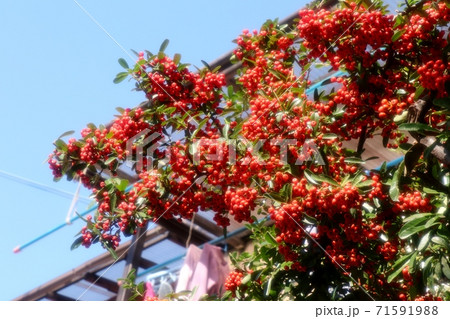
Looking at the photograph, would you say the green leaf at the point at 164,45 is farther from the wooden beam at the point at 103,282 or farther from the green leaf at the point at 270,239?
the wooden beam at the point at 103,282

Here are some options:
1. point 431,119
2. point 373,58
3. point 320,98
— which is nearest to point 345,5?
point 373,58

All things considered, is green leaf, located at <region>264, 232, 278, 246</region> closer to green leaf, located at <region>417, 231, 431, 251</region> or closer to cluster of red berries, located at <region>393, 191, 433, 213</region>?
cluster of red berries, located at <region>393, 191, 433, 213</region>

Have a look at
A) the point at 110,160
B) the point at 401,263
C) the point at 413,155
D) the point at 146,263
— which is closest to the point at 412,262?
the point at 401,263

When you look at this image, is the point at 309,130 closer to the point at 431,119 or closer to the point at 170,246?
the point at 431,119

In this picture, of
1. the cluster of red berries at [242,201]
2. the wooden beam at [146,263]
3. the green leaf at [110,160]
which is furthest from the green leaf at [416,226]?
the wooden beam at [146,263]

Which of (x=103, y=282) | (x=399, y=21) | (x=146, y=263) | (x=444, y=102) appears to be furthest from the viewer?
(x=103, y=282)

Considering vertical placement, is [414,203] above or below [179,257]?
below

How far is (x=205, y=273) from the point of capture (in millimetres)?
4941

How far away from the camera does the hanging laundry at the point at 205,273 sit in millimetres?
4883

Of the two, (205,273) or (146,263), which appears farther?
(146,263)

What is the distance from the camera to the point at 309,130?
8.52ft

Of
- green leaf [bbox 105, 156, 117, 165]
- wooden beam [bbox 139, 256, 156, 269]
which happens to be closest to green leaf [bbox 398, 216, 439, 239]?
green leaf [bbox 105, 156, 117, 165]

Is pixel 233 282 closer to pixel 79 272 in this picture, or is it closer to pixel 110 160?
pixel 110 160

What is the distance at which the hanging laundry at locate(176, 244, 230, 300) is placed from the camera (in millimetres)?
4883
